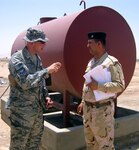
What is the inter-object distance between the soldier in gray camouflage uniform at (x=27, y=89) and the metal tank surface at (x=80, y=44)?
3.69 ft

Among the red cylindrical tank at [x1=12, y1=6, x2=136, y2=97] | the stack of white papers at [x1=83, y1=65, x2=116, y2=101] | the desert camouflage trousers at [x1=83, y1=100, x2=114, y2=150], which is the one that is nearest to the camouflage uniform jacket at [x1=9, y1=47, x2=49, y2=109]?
the stack of white papers at [x1=83, y1=65, x2=116, y2=101]

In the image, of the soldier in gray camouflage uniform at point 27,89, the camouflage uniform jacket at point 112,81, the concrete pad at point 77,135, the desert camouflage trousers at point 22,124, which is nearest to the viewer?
the camouflage uniform jacket at point 112,81

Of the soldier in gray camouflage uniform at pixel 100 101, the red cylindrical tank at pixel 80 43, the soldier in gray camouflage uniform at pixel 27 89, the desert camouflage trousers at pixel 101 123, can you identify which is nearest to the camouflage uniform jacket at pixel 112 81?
the soldier in gray camouflage uniform at pixel 100 101

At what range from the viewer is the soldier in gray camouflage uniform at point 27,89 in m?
3.58

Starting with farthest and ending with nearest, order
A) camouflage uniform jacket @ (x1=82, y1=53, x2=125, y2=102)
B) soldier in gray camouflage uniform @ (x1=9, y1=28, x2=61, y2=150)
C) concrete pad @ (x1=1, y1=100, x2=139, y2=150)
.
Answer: concrete pad @ (x1=1, y1=100, x2=139, y2=150) < soldier in gray camouflage uniform @ (x1=9, y1=28, x2=61, y2=150) < camouflage uniform jacket @ (x1=82, y1=53, x2=125, y2=102)

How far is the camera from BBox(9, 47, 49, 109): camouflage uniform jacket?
11.6 ft

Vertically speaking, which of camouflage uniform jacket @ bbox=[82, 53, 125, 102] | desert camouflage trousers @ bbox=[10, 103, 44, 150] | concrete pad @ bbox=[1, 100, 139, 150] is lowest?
concrete pad @ bbox=[1, 100, 139, 150]

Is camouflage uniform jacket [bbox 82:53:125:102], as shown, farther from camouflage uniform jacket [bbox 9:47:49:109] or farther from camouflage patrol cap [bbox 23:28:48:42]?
camouflage patrol cap [bbox 23:28:48:42]

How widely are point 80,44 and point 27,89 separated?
1578mm

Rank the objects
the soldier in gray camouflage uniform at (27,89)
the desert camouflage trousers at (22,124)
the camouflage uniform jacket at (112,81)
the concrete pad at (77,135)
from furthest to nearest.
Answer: the concrete pad at (77,135), the desert camouflage trousers at (22,124), the soldier in gray camouflage uniform at (27,89), the camouflage uniform jacket at (112,81)

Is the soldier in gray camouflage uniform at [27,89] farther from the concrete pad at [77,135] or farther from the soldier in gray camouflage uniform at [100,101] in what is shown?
the concrete pad at [77,135]

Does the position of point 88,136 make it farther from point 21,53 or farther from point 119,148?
point 119,148

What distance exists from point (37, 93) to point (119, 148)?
7.79ft

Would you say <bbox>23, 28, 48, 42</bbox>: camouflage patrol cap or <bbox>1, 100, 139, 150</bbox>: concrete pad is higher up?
<bbox>23, 28, 48, 42</bbox>: camouflage patrol cap
